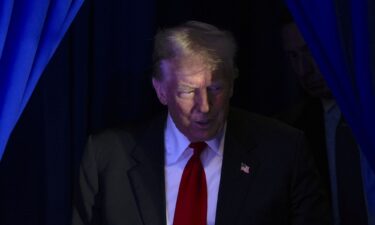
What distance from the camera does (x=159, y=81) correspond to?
2.26m

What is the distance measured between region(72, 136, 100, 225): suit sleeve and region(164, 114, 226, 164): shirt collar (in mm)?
250

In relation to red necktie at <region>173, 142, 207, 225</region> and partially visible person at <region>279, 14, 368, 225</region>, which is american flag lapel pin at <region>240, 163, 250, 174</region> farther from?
partially visible person at <region>279, 14, 368, 225</region>

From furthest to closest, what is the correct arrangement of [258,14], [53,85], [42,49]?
1. [258,14]
2. [53,85]
3. [42,49]

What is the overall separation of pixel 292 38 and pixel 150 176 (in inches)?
38.7

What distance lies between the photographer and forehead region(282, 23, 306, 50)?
2.82 metres

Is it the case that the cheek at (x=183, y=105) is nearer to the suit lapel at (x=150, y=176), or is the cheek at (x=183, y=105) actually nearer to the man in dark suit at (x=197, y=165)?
the man in dark suit at (x=197, y=165)

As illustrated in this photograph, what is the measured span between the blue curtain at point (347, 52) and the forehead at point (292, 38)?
2.35 ft

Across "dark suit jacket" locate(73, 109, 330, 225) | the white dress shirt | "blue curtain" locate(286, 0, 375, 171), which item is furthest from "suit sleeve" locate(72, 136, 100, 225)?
"blue curtain" locate(286, 0, 375, 171)

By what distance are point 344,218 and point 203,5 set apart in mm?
1069

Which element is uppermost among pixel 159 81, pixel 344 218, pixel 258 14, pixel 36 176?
pixel 258 14

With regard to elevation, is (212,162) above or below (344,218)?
above

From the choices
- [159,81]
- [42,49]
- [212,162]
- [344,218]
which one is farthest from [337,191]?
[42,49]

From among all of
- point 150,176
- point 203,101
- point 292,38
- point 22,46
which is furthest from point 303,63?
point 22,46

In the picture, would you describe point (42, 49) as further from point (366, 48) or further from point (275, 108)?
point (275, 108)
